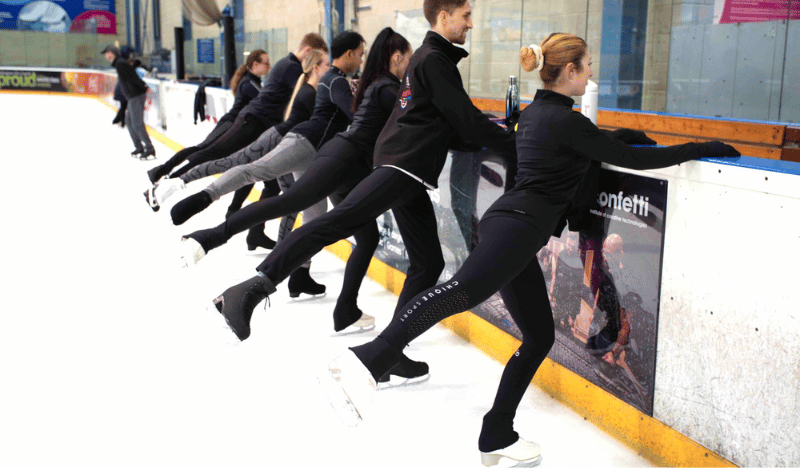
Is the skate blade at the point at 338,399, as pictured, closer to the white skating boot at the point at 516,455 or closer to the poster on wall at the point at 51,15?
the white skating boot at the point at 516,455

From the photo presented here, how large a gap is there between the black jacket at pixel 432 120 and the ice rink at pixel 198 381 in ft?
2.79

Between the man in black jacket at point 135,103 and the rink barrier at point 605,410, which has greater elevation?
the man in black jacket at point 135,103

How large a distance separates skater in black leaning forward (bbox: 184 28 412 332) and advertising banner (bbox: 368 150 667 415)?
0.59m

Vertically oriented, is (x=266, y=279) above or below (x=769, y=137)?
below

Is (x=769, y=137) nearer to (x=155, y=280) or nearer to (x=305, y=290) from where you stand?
(x=305, y=290)

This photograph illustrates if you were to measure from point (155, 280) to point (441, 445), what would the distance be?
254cm

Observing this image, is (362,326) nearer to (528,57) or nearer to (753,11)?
(528,57)

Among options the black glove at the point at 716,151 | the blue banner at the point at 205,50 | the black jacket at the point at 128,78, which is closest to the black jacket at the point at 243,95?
the black glove at the point at 716,151

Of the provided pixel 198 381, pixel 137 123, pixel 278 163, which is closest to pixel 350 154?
pixel 278 163

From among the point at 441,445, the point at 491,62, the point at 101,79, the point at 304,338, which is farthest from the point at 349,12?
the point at 101,79

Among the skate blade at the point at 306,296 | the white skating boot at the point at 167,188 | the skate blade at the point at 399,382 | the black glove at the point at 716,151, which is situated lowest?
the skate blade at the point at 306,296

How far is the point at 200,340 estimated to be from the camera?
3.23 m

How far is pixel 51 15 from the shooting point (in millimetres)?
24281

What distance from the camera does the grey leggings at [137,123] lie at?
9969 mm
